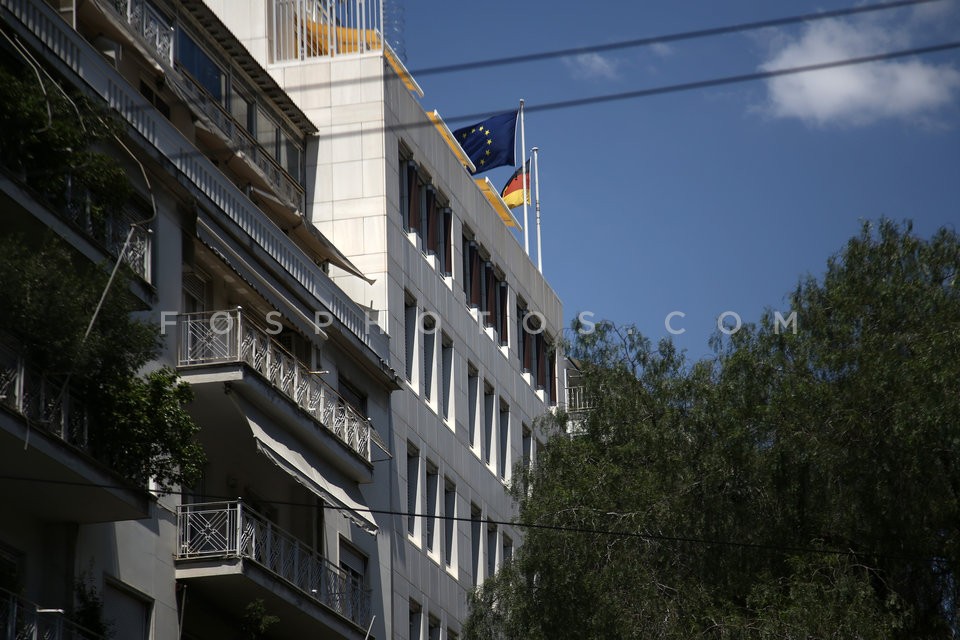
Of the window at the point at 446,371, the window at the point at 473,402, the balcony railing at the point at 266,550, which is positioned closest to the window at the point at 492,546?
the window at the point at 473,402

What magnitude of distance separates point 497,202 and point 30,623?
101ft

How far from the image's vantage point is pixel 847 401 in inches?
1275

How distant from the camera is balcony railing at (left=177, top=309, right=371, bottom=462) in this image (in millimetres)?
32562

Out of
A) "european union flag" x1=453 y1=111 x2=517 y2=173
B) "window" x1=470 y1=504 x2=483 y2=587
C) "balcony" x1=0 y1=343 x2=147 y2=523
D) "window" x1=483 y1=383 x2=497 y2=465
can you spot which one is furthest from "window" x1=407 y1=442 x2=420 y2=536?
"balcony" x1=0 y1=343 x2=147 y2=523

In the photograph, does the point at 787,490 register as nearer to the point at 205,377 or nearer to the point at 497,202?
the point at 205,377

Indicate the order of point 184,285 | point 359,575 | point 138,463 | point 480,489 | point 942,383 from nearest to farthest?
point 138,463
point 942,383
point 184,285
point 359,575
point 480,489

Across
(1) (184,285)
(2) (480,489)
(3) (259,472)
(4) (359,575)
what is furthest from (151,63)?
(2) (480,489)

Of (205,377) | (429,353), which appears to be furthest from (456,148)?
(205,377)

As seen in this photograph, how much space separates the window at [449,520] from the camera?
4594 centimetres

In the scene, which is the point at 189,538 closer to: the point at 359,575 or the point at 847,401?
the point at 359,575

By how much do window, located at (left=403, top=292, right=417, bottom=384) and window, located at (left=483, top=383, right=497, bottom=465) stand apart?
5.74m

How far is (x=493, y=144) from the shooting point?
171 feet

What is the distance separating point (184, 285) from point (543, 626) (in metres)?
8.61

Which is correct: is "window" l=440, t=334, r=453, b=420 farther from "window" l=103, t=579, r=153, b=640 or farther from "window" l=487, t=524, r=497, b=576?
"window" l=103, t=579, r=153, b=640
